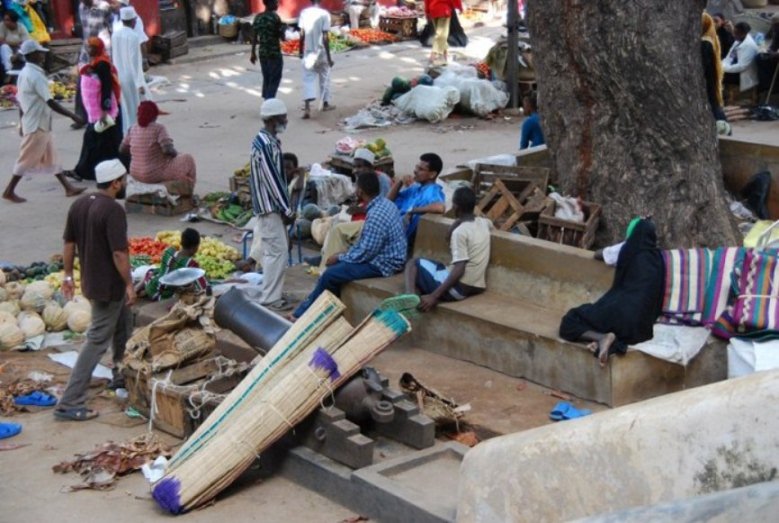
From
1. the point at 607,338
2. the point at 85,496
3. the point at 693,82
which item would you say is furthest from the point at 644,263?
the point at 85,496

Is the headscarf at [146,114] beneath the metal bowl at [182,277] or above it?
above

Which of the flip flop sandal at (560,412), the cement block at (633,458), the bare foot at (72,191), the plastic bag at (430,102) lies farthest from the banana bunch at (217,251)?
the plastic bag at (430,102)

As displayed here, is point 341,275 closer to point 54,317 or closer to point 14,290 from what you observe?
→ point 54,317

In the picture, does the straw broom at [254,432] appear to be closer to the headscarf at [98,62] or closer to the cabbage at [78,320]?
the cabbage at [78,320]

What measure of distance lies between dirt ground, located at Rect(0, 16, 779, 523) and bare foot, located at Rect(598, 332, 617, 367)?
1.53 ft

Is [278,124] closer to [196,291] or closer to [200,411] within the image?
[196,291]

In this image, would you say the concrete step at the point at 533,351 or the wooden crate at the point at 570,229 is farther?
the wooden crate at the point at 570,229

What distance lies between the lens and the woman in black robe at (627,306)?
789cm

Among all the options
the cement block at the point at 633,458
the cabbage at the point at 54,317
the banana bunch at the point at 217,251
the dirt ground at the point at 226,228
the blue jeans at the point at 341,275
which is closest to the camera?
the cement block at the point at 633,458

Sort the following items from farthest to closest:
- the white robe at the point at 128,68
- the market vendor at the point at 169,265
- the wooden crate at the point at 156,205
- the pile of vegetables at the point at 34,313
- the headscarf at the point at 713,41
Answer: the white robe at the point at 128,68
the headscarf at the point at 713,41
the wooden crate at the point at 156,205
the pile of vegetables at the point at 34,313
the market vendor at the point at 169,265

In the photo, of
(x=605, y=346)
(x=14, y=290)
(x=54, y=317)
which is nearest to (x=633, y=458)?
(x=605, y=346)

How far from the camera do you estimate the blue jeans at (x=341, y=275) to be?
9508 mm

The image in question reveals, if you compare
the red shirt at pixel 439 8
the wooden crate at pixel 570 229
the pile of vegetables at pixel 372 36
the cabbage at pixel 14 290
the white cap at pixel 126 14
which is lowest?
the pile of vegetables at pixel 372 36

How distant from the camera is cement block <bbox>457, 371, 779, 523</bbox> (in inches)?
199
